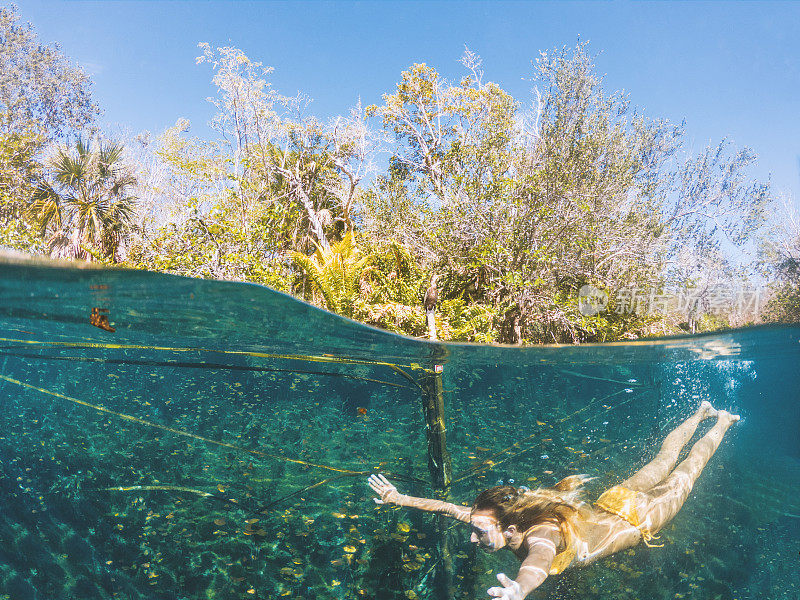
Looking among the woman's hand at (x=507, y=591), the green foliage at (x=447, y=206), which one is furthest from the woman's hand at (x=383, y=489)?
the green foliage at (x=447, y=206)

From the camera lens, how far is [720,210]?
1881cm

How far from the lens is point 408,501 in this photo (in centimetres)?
507

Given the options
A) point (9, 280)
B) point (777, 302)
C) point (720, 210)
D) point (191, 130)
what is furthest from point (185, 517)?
point (191, 130)

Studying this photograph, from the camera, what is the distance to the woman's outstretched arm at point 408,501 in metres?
4.86

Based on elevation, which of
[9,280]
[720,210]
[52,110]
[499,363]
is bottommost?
[499,363]

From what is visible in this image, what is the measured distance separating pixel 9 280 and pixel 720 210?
22.4 m

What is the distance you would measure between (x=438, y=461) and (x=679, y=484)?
3.05 meters

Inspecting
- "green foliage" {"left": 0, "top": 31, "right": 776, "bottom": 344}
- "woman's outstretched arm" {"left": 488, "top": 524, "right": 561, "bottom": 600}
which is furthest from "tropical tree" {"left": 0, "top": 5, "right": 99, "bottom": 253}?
"woman's outstretched arm" {"left": 488, "top": 524, "right": 561, "bottom": 600}

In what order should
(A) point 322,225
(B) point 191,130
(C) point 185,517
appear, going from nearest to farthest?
(C) point 185,517 → (A) point 322,225 → (B) point 191,130

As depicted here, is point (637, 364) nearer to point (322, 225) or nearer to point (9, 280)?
point (9, 280)

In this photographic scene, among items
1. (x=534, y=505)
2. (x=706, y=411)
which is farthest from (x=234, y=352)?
(x=706, y=411)

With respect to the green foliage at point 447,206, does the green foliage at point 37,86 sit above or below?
above

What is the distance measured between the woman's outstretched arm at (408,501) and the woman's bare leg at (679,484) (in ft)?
6.51
